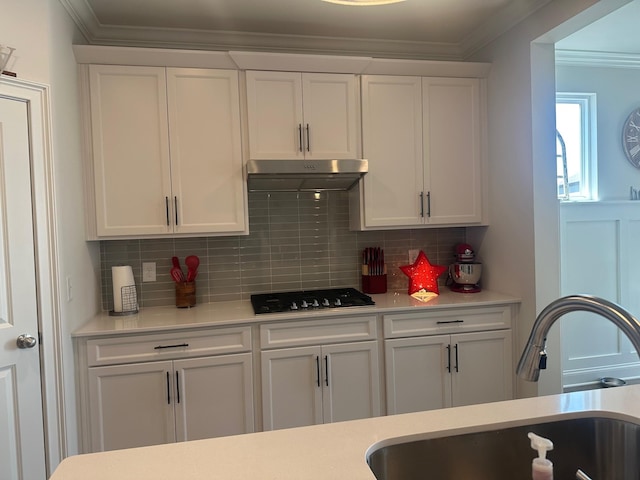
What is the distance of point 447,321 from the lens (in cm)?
262

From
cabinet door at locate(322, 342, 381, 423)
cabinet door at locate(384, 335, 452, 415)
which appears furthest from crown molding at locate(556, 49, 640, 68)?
cabinet door at locate(322, 342, 381, 423)

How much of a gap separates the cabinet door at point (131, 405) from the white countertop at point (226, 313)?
0.20 m

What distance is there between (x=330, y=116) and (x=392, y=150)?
457mm

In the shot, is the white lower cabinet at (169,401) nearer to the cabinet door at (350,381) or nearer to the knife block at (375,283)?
the cabinet door at (350,381)

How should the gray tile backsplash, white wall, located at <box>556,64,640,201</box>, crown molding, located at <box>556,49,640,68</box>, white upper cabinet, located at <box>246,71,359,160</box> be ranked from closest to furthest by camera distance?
white upper cabinet, located at <box>246,71,359,160</box>
the gray tile backsplash
crown molding, located at <box>556,49,640,68</box>
white wall, located at <box>556,64,640,201</box>

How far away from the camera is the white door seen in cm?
184

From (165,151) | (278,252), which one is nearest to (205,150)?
(165,151)

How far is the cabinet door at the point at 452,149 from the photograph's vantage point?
114 inches

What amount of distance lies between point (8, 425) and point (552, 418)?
206cm

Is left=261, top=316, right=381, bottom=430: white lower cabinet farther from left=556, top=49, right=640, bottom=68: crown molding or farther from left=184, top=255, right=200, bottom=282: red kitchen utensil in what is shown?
left=556, top=49, right=640, bottom=68: crown molding

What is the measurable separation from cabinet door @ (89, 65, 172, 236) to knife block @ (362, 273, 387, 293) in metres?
1.34

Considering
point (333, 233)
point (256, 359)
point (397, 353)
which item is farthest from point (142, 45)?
point (397, 353)

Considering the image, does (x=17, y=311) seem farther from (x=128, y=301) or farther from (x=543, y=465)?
(x=543, y=465)

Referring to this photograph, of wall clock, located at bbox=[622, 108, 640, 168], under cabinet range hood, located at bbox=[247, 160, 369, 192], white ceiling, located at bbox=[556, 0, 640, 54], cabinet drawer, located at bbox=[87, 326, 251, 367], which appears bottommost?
cabinet drawer, located at bbox=[87, 326, 251, 367]
